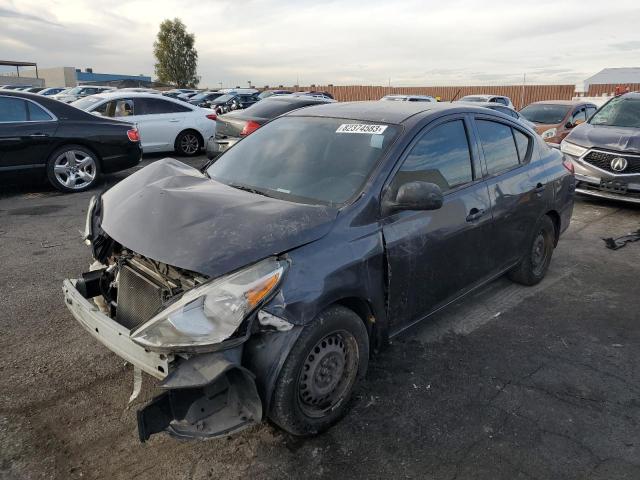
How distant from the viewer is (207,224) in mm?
2559

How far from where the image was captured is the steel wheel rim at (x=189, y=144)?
1185cm

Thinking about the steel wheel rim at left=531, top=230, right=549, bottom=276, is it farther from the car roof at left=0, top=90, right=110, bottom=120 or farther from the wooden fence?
the wooden fence

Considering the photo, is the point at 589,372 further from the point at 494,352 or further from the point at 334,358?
the point at 334,358

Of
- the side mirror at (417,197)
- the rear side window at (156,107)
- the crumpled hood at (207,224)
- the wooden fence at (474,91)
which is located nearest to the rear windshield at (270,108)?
the rear side window at (156,107)

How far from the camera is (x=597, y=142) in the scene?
768 centimetres

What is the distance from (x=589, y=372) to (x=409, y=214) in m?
1.68

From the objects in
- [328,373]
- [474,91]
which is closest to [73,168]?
[328,373]

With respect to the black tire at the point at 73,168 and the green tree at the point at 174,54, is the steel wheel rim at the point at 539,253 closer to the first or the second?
the black tire at the point at 73,168

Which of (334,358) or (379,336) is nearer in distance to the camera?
(334,358)

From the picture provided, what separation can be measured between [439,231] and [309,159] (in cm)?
98

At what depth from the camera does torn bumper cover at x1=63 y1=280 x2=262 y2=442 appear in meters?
2.15

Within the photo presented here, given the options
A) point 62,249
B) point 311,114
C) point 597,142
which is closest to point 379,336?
point 311,114

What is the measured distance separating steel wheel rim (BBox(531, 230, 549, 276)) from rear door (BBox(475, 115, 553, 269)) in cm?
30

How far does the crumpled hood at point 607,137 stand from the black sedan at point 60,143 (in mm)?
7408
